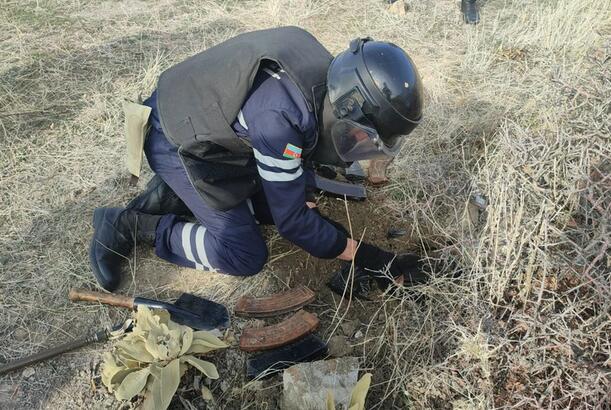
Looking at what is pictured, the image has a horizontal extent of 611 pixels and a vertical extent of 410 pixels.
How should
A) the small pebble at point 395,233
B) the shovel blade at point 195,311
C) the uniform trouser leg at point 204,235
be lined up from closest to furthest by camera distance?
the shovel blade at point 195,311 < the uniform trouser leg at point 204,235 < the small pebble at point 395,233

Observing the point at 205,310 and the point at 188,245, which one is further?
the point at 188,245

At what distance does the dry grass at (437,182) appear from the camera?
1.90 m

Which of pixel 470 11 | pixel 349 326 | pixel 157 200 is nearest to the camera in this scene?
pixel 349 326

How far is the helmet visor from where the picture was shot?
7.42ft

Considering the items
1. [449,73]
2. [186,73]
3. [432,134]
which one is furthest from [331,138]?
[449,73]

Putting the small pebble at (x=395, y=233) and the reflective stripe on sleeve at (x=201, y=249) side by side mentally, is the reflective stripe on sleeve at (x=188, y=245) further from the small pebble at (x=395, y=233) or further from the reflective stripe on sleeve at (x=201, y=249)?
the small pebble at (x=395, y=233)

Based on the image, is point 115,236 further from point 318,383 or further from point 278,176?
point 318,383

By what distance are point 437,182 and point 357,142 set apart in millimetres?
1013

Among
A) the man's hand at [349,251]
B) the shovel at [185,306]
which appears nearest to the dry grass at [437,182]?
the shovel at [185,306]

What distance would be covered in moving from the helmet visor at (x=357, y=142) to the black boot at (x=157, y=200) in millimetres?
1216

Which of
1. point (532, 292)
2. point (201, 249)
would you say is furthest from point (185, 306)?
point (532, 292)

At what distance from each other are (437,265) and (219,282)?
121cm

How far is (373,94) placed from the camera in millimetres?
2170

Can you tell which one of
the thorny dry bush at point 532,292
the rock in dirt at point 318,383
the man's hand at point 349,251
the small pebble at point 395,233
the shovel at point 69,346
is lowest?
the shovel at point 69,346
